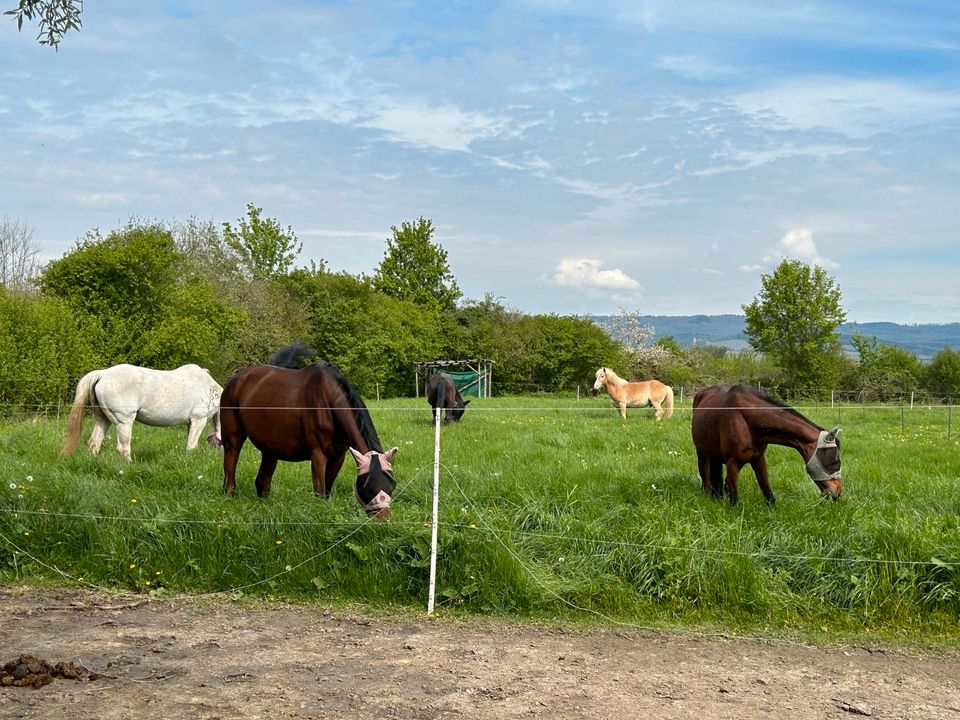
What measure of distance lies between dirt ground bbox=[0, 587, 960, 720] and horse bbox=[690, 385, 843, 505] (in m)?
2.47

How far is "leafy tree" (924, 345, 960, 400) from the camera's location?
161 feet

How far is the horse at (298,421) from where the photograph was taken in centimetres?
742

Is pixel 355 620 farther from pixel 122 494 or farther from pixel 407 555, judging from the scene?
pixel 122 494

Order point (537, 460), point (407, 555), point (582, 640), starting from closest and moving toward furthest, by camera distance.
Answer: point (582, 640), point (407, 555), point (537, 460)

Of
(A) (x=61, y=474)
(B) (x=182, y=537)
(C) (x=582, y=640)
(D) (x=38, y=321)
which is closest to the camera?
(C) (x=582, y=640)

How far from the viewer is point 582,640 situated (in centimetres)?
531

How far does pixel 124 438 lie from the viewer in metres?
10.4

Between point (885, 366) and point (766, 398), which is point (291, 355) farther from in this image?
point (885, 366)

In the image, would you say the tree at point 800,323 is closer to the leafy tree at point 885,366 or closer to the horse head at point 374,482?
the leafy tree at point 885,366

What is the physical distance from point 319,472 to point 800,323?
42814 mm

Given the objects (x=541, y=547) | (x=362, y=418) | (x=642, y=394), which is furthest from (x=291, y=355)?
(x=642, y=394)

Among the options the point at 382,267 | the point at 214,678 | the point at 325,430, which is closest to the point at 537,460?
the point at 325,430

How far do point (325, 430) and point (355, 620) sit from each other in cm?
225

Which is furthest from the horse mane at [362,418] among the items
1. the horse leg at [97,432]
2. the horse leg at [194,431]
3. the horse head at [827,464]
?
the horse leg at [97,432]
